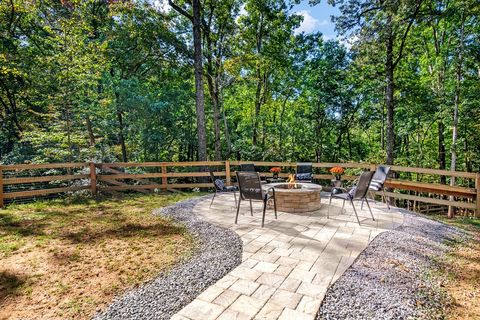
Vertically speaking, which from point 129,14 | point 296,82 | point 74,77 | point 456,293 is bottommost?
point 456,293

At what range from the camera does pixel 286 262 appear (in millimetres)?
2586

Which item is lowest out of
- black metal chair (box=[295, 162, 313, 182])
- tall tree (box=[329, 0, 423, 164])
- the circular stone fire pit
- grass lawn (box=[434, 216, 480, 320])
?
grass lawn (box=[434, 216, 480, 320])

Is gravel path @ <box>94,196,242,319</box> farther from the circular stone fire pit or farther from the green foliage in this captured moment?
the green foliage

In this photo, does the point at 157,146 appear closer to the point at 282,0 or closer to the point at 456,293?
the point at 282,0

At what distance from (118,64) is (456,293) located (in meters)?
11.8

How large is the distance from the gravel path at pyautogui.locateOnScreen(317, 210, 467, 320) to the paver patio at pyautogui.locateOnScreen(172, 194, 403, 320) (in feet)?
0.35

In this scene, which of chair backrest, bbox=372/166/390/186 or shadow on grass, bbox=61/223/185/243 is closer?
shadow on grass, bbox=61/223/185/243

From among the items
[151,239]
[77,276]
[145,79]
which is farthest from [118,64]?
[77,276]

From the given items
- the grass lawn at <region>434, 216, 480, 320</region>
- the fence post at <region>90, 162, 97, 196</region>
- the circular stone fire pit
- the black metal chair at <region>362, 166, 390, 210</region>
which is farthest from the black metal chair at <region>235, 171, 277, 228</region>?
the fence post at <region>90, 162, 97, 196</region>

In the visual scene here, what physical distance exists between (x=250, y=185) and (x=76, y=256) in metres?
2.47

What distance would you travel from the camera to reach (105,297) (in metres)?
2.13

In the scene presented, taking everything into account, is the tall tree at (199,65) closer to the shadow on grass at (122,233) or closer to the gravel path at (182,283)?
the shadow on grass at (122,233)

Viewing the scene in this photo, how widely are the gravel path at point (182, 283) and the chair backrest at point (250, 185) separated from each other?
2.45ft

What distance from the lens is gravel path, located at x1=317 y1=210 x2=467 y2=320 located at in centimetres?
184
